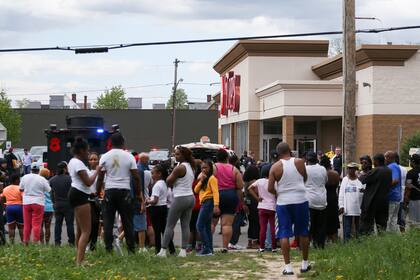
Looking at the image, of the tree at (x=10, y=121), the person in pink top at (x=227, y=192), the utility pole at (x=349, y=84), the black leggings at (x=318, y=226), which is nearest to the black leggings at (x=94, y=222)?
the person in pink top at (x=227, y=192)

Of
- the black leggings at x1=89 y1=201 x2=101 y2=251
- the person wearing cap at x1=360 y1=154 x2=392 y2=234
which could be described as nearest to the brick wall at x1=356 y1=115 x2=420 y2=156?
the person wearing cap at x1=360 y1=154 x2=392 y2=234

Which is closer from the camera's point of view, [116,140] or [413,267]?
[413,267]

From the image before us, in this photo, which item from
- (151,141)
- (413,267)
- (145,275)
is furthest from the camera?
(151,141)

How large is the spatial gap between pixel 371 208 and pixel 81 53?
13.7 meters

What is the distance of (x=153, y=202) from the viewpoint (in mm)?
13930

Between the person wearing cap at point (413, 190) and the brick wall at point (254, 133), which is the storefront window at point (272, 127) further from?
the person wearing cap at point (413, 190)

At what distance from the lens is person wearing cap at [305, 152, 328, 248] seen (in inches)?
534

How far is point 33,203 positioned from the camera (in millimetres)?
15656

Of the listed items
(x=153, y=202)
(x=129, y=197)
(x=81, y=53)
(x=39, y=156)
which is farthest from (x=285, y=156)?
(x=39, y=156)

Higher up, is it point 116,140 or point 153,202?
point 116,140

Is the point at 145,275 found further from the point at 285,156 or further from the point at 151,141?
the point at 151,141

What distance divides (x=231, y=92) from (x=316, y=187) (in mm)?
36568

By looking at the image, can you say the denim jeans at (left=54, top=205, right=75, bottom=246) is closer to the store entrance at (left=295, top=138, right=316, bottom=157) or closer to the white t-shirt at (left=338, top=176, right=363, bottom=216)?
the white t-shirt at (left=338, top=176, right=363, bottom=216)

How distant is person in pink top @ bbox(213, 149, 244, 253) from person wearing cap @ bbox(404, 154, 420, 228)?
3.69 m
